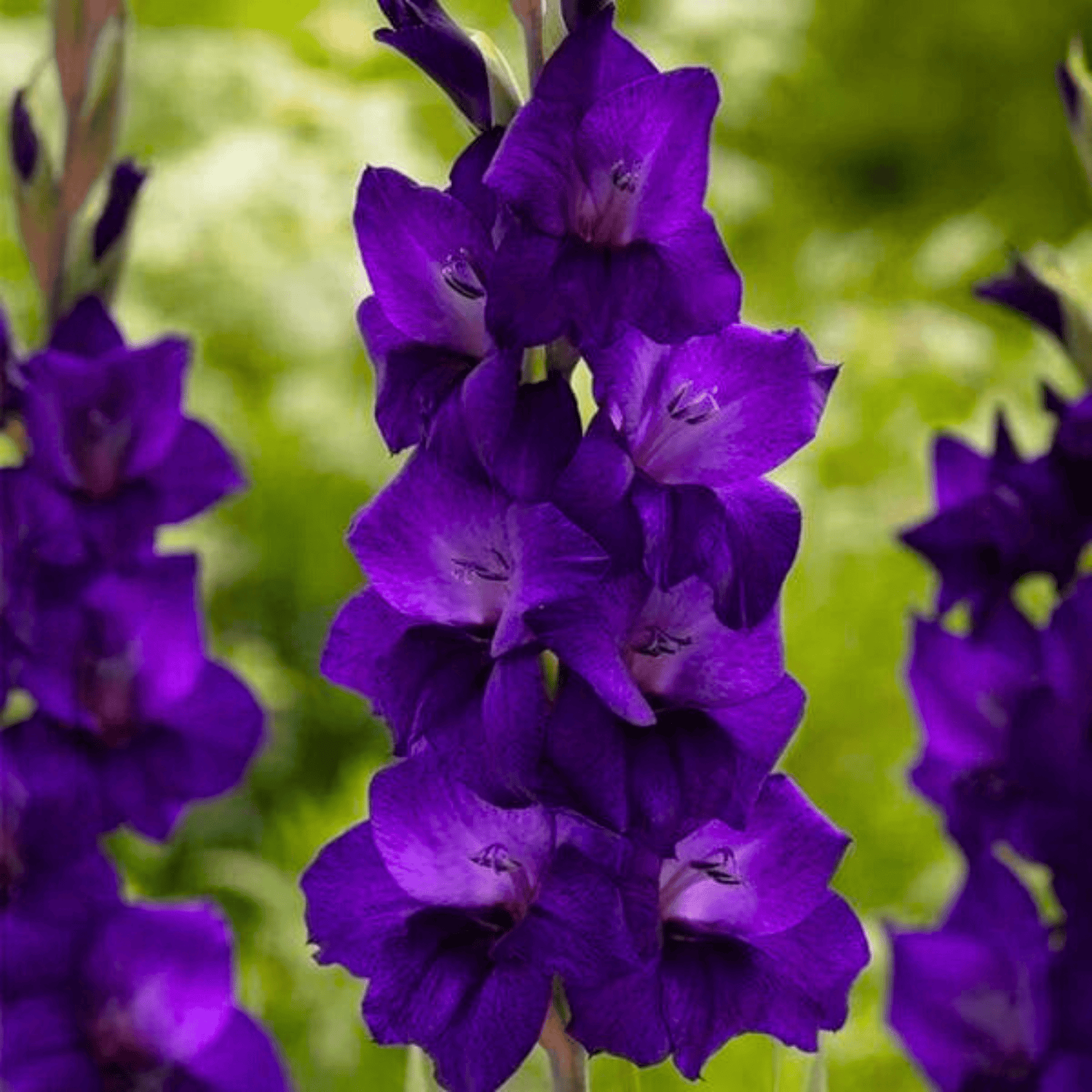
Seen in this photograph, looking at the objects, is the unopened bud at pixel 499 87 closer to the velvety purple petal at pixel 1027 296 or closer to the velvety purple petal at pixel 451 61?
the velvety purple petal at pixel 451 61

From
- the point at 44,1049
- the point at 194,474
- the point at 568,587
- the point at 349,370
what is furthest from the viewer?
the point at 349,370

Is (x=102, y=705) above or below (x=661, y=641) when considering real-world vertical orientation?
below

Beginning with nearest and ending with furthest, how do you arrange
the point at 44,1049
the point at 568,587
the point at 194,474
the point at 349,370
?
1. the point at 568,587
2. the point at 44,1049
3. the point at 194,474
4. the point at 349,370

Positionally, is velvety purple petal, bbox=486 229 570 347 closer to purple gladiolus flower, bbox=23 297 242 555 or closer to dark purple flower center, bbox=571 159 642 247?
dark purple flower center, bbox=571 159 642 247

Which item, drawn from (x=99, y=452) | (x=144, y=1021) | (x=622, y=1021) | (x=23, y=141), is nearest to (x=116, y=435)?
(x=99, y=452)

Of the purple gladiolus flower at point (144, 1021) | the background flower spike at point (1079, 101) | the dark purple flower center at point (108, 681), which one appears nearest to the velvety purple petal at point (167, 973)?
the purple gladiolus flower at point (144, 1021)

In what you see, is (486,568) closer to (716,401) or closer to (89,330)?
(716,401)

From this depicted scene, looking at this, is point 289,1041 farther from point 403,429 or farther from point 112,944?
point 403,429
